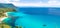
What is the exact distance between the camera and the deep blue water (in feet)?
3.85

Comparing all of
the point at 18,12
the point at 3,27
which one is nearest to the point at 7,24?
the point at 3,27

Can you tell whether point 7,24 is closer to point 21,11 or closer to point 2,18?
point 2,18

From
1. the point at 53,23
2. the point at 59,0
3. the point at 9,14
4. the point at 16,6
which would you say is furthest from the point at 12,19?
the point at 59,0

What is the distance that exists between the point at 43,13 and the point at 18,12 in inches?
12.0

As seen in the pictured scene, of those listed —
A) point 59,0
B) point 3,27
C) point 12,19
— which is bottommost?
point 3,27

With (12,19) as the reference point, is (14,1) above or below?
above

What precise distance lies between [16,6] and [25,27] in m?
0.29

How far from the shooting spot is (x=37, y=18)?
120 cm

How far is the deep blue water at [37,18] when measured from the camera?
1.17m

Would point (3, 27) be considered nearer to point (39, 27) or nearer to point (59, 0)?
point (39, 27)

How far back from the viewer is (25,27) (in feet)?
3.85

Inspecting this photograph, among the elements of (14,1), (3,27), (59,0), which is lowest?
(3,27)

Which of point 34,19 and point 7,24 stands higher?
point 34,19

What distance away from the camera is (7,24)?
1180 mm
